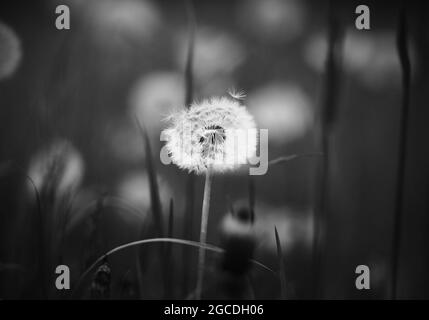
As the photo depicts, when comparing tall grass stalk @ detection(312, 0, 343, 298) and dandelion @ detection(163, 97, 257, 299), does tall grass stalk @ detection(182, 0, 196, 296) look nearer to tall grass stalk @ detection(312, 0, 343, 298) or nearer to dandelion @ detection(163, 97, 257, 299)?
dandelion @ detection(163, 97, 257, 299)

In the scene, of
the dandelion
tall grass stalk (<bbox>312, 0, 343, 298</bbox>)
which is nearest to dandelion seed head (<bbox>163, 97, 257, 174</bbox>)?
the dandelion

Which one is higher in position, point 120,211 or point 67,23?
point 67,23

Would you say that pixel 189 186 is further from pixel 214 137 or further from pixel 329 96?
pixel 329 96

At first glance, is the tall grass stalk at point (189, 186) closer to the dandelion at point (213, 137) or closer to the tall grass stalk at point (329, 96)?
the dandelion at point (213, 137)

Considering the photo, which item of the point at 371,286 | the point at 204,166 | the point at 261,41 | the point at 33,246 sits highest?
the point at 261,41

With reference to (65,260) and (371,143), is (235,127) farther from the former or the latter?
(371,143)

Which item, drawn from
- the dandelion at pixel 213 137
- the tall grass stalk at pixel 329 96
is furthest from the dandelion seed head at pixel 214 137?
the tall grass stalk at pixel 329 96

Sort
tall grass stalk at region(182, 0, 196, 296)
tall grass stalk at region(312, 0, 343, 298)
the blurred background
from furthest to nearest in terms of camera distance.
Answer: the blurred background < tall grass stalk at region(182, 0, 196, 296) < tall grass stalk at region(312, 0, 343, 298)
